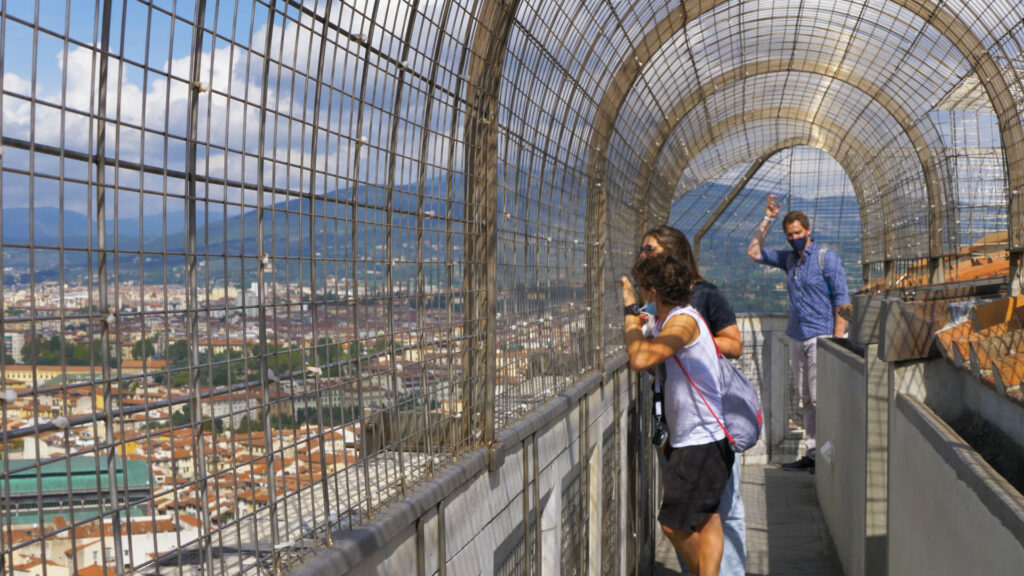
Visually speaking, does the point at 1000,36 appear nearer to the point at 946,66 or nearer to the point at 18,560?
the point at 946,66

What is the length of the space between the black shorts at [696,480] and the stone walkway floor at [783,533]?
4.72 metres

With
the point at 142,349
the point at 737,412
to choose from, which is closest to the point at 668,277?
the point at 737,412

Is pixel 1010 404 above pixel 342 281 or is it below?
below

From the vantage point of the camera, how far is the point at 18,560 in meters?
1.67

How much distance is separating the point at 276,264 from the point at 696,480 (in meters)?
2.96

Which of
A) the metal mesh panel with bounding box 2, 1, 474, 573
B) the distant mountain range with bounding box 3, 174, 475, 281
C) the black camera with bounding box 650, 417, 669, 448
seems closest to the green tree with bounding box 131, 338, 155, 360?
the metal mesh panel with bounding box 2, 1, 474, 573

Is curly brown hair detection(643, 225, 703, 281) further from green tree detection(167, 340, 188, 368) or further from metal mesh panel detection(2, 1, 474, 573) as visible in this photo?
green tree detection(167, 340, 188, 368)

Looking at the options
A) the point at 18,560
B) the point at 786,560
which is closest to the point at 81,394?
the point at 18,560

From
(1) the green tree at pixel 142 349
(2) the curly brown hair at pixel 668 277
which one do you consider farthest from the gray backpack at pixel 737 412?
(1) the green tree at pixel 142 349

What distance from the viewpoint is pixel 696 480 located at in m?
5.01

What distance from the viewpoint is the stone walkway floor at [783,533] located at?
970 centimetres

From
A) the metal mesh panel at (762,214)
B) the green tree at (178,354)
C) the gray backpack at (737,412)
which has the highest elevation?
the metal mesh panel at (762,214)

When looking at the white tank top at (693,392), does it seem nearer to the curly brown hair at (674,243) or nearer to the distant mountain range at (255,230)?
the curly brown hair at (674,243)

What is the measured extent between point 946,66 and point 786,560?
5.67 metres
